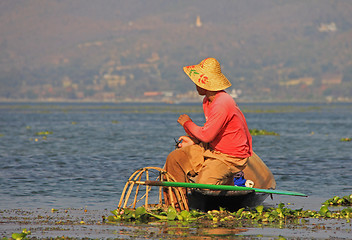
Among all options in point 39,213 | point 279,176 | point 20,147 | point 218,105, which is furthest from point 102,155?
point 218,105

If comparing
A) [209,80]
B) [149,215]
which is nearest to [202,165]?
[149,215]

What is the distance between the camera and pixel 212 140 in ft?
37.3

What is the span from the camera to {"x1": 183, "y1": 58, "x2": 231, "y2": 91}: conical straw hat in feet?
37.8

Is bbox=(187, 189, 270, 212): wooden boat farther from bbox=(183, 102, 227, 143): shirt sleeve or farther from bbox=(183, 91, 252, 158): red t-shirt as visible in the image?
bbox=(183, 102, 227, 143): shirt sleeve

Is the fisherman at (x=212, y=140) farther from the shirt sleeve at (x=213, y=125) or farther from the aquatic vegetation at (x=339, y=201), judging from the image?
the aquatic vegetation at (x=339, y=201)

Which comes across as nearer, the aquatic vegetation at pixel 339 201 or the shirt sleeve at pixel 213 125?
the shirt sleeve at pixel 213 125

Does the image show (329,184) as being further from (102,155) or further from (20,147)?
(20,147)

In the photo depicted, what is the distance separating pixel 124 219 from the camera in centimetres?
1138

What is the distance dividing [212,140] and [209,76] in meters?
1.21

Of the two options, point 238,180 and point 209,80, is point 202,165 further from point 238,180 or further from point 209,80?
point 209,80

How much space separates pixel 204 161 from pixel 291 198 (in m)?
3.99

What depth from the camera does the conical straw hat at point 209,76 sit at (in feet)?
37.8

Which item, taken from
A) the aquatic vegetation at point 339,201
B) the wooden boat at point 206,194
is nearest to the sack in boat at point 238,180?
the wooden boat at point 206,194

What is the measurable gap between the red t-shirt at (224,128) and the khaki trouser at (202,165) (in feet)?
0.50
